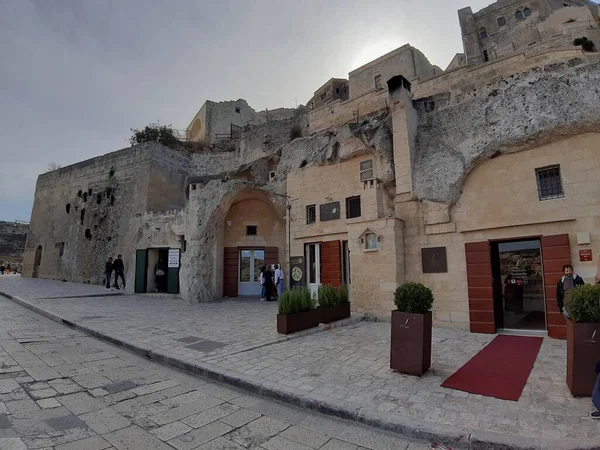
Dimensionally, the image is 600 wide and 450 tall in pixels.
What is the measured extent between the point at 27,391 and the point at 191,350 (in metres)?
2.45

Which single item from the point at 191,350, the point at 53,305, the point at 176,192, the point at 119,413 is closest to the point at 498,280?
the point at 191,350

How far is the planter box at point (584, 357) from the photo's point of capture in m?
3.92

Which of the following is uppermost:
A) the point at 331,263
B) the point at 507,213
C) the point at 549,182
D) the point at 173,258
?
the point at 549,182

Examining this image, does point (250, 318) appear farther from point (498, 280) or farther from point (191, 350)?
point (498, 280)

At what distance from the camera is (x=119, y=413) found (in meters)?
3.65

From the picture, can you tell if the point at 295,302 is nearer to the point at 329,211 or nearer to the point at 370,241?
the point at 370,241

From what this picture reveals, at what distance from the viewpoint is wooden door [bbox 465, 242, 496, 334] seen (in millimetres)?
8203

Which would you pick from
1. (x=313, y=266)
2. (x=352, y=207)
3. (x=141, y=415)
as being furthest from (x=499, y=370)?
(x=313, y=266)

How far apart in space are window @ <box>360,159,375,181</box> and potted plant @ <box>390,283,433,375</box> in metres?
7.86

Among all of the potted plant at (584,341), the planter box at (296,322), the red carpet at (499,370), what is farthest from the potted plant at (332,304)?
the potted plant at (584,341)

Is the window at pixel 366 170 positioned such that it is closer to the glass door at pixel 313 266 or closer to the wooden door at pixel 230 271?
A: the glass door at pixel 313 266

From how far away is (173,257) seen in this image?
52.5 feet

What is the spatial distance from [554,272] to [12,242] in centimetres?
5264

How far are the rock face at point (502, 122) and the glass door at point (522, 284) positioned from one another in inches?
90.1
